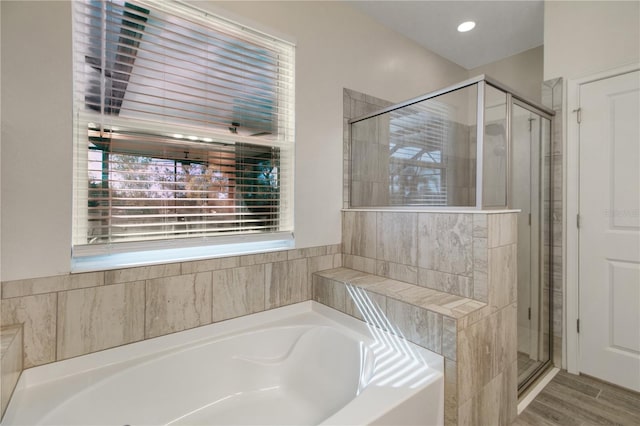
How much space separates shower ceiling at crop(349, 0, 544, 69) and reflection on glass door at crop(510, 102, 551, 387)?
99 centimetres

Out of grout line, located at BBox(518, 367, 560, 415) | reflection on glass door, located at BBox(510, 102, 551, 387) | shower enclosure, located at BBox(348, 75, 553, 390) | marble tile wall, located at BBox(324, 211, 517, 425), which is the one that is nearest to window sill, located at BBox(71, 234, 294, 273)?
marble tile wall, located at BBox(324, 211, 517, 425)

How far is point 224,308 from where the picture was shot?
71.1 inches

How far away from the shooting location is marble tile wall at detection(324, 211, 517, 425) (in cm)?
139

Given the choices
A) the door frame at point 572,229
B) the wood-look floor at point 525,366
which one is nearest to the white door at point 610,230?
the door frame at point 572,229

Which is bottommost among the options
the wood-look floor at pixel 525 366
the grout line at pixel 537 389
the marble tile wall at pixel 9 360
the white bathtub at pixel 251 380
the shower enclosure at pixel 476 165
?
the grout line at pixel 537 389

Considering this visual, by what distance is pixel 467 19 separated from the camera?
8.28 ft

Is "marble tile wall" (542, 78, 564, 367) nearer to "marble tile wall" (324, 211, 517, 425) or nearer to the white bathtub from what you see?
"marble tile wall" (324, 211, 517, 425)

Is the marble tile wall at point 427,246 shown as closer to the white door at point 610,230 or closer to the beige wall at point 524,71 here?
the white door at point 610,230

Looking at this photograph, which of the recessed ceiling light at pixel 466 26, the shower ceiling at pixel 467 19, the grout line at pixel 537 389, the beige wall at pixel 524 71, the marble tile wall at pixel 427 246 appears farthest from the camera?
the beige wall at pixel 524 71

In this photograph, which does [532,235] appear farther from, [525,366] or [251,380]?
[251,380]

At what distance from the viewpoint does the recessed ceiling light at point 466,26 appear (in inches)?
102

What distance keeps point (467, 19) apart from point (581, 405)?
296 cm

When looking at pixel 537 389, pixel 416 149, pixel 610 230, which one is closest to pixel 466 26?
pixel 416 149

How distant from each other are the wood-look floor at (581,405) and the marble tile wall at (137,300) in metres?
1.65
